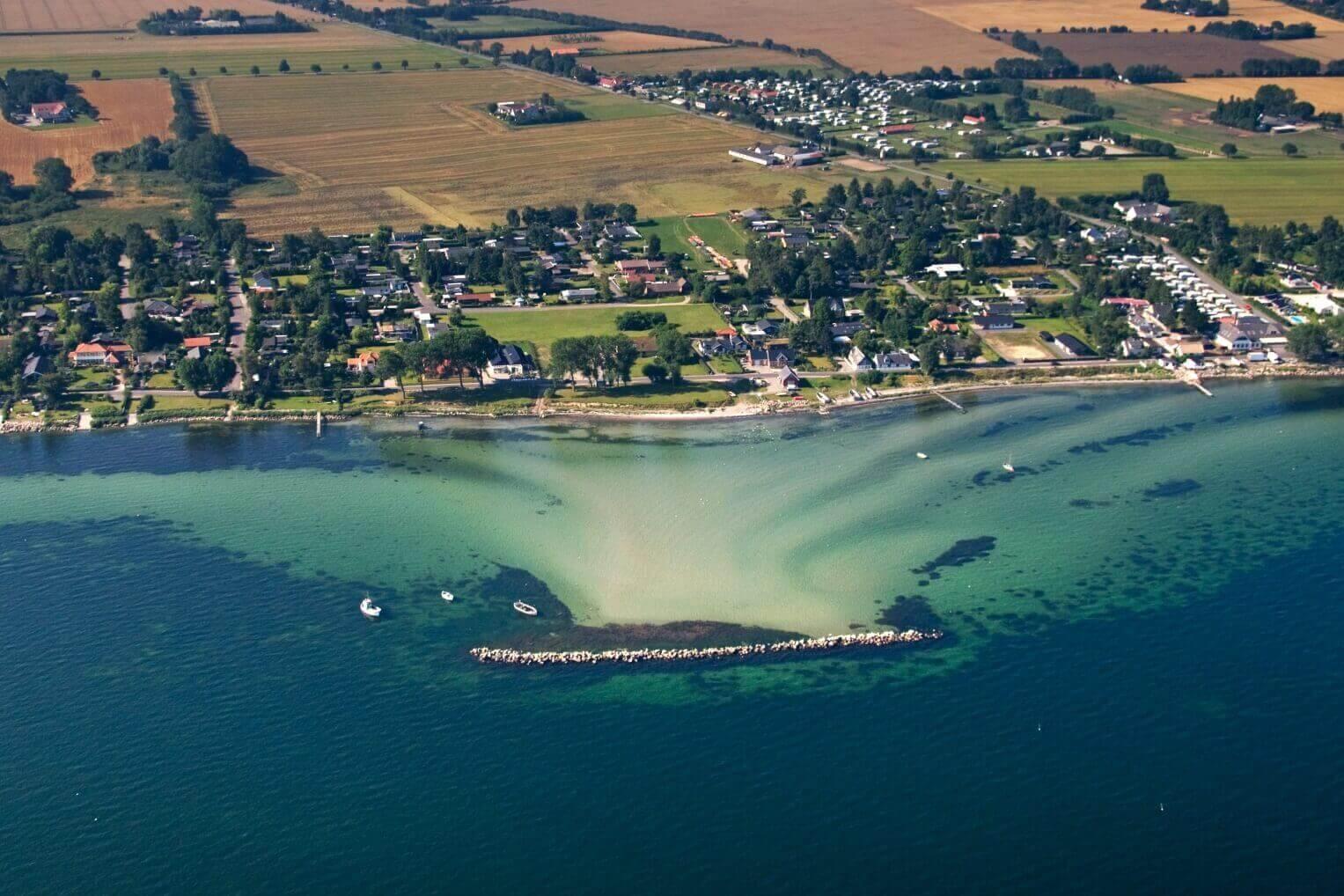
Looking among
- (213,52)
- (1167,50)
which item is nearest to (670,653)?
(1167,50)

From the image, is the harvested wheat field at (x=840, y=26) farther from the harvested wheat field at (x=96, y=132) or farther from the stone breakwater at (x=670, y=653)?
the stone breakwater at (x=670, y=653)

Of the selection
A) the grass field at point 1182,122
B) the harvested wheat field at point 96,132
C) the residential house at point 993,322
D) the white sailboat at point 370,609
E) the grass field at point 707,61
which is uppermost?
the grass field at point 707,61

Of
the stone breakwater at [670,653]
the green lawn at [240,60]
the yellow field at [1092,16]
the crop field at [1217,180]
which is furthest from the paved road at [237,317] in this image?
the yellow field at [1092,16]

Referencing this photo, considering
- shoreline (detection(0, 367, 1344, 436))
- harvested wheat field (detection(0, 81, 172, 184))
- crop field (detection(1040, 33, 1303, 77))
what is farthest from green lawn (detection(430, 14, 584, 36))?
shoreline (detection(0, 367, 1344, 436))

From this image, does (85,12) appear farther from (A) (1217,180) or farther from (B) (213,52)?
(A) (1217,180)

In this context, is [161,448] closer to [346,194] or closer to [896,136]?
[346,194]

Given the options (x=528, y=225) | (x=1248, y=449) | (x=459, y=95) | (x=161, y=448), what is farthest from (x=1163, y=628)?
(x=459, y=95)

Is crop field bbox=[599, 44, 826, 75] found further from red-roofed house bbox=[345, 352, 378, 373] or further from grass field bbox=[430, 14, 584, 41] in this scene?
red-roofed house bbox=[345, 352, 378, 373]
